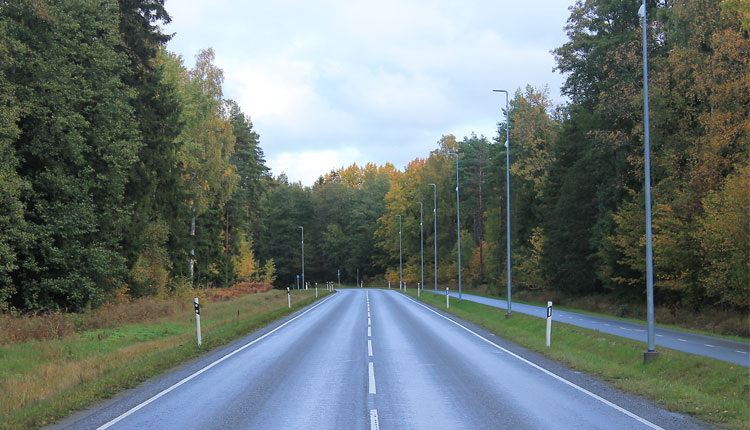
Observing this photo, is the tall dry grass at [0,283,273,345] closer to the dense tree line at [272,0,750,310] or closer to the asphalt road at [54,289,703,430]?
the asphalt road at [54,289,703,430]

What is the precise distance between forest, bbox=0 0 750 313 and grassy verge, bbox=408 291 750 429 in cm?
864

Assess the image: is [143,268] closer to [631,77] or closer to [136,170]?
[136,170]

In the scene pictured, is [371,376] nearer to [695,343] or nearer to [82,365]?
[82,365]

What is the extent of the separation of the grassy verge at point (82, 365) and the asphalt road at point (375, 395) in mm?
518

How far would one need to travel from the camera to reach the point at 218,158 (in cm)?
4247

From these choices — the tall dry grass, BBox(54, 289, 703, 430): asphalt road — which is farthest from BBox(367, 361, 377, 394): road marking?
the tall dry grass

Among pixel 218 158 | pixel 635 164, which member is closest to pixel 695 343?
Answer: pixel 635 164

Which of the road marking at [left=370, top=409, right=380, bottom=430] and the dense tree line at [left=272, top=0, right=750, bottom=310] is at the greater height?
the dense tree line at [left=272, top=0, right=750, bottom=310]

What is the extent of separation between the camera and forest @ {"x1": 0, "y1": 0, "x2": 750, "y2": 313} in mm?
22094

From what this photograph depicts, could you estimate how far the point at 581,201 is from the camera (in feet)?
143

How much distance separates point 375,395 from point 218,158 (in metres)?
35.5

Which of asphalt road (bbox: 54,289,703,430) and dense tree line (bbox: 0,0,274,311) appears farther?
dense tree line (bbox: 0,0,274,311)

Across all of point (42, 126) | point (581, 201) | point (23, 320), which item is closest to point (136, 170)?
point (42, 126)

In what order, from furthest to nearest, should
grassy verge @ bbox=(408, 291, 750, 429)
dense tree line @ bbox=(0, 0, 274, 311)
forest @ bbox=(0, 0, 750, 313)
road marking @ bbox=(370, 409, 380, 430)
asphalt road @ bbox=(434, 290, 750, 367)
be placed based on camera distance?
forest @ bbox=(0, 0, 750, 313) < dense tree line @ bbox=(0, 0, 274, 311) < asphalt road @ bbox=(434, 290, 750, 367) < grassy verge @ bbox=(408, 291, 750, 429) < road marking @ bbox=(370, 409, 380, 430)
